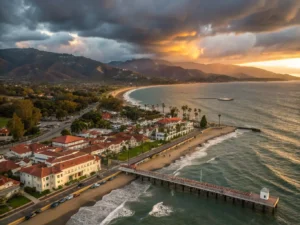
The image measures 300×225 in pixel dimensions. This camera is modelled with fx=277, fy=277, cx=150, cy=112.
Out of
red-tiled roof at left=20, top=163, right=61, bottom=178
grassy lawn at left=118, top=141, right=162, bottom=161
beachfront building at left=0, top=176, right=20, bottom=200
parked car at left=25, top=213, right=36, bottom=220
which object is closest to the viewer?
parked car at left=25, top=213, right=36, bottom=220

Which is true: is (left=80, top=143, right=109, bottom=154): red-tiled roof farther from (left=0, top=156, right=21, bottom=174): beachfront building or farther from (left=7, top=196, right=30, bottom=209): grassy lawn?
(left=7, top=196, right=30, bottom=209): grassy lawn

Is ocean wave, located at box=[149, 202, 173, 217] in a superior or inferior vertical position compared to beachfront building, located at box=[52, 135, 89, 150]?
inferior

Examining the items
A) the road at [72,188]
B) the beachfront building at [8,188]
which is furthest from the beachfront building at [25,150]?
the road at [72,188]

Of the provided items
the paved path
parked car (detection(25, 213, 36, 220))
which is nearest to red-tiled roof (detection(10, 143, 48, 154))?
the paved path

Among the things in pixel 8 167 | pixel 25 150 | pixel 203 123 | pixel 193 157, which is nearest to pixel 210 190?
pixel 193 157

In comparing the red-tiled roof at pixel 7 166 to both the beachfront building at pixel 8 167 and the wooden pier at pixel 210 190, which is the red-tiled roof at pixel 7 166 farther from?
the wooden pier at pixel 210 190

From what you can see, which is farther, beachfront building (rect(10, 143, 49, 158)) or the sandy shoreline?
beachfront building (rect(10, 143, 49, 158))
